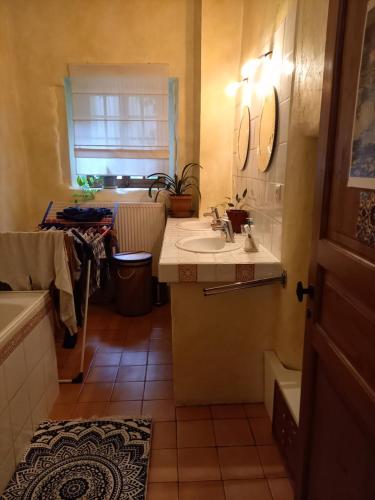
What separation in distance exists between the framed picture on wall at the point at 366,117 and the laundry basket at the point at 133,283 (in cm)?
245

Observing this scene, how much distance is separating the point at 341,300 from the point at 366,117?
454mm

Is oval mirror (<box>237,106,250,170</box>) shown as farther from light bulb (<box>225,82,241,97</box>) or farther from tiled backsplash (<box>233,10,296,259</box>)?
light bulb (<box>225,82,241,97</box>)

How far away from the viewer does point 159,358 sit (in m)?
2.54

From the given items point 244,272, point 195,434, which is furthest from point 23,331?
point 244,272

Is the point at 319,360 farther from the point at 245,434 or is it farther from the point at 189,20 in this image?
the point at 189,20

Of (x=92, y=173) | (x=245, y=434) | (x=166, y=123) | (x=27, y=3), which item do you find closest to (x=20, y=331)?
(x=245, y=434)

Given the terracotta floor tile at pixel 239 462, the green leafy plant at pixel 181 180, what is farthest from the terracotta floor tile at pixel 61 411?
the green leafy plant at pixel 181 180

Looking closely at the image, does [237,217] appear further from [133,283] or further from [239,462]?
[239,462]

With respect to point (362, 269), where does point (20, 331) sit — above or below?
below

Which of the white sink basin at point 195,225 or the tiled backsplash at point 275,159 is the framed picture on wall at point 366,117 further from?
the white sink basin at point 195,225

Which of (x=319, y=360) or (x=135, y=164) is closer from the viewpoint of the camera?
(x=319, y=360)

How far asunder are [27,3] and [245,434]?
375cm

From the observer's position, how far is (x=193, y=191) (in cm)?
343

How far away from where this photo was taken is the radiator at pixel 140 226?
339 cm
